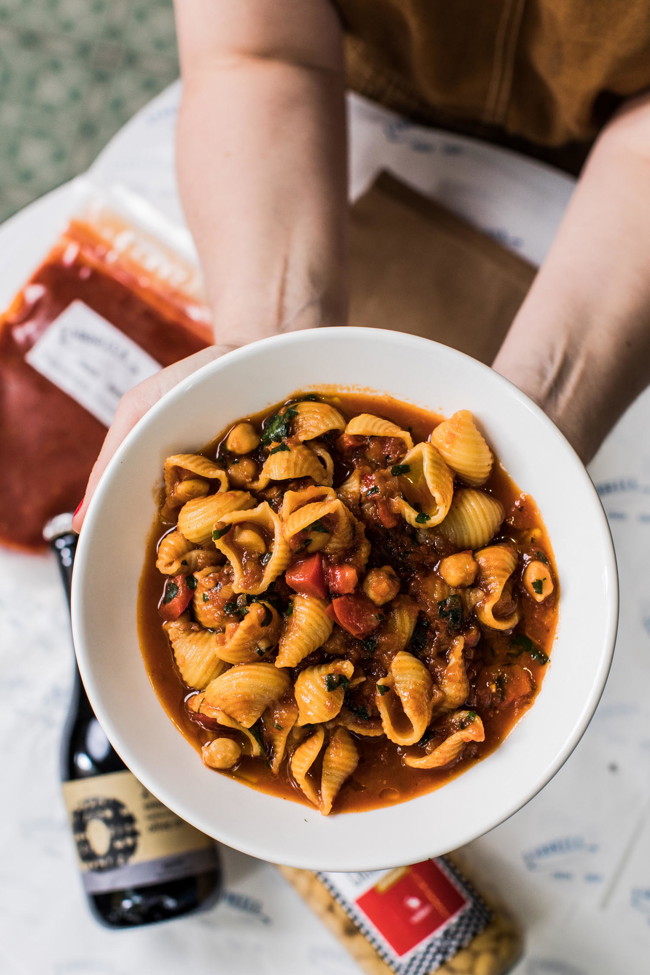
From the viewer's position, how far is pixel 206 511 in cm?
149

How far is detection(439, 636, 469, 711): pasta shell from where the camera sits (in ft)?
4.83

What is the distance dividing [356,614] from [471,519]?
0.27 metres

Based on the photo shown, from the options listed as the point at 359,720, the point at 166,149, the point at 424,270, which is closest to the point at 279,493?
the point at 359,720

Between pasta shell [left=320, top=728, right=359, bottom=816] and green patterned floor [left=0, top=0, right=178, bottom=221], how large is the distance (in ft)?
9.55

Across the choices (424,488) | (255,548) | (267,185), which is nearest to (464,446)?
(424,488)

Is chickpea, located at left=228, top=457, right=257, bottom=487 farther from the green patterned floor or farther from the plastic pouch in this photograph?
the green patterned floor

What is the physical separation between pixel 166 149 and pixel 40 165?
1300 mm

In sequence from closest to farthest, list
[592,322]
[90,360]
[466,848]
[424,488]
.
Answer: [424,488]
[592,322]
[466,848]
[90,360]

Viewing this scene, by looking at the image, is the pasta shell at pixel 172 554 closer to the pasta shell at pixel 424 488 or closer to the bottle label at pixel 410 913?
the pasta shell at pixel 424 488

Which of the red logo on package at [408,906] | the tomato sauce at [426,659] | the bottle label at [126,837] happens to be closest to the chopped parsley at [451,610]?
the tomato sauce at [426,659]

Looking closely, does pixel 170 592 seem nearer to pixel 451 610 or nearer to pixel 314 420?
pixel 314 420

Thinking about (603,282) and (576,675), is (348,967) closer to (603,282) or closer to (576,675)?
(576,675)

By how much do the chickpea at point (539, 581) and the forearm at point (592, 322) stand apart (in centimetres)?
41

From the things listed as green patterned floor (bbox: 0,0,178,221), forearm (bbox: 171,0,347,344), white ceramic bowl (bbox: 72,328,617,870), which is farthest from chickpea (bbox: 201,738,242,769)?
green patterned floor (bbox: 0,0,178,221)
